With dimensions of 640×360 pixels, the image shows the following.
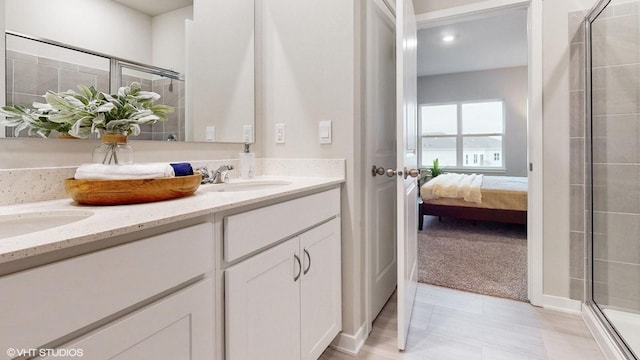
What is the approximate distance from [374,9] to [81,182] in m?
1.66

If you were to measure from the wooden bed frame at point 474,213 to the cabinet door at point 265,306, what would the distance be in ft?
10.4

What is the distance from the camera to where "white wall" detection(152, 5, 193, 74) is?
1359mm

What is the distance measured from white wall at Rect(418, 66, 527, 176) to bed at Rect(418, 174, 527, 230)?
8.63 ft

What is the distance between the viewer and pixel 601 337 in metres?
1.70

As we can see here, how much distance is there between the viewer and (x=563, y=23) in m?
2.03

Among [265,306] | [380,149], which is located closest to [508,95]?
[380,149]

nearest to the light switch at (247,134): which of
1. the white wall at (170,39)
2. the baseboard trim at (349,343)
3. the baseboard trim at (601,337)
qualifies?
the white wall at (170,39)

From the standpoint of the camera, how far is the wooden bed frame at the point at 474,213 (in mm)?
3730

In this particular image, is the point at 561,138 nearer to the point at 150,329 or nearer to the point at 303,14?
the point at 303,14

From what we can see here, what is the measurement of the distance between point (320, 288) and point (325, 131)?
0.77 meters

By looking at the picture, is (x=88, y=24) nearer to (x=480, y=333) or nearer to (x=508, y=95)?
(x=480, y=333)

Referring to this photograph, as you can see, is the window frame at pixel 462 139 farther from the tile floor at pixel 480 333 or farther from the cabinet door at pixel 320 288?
the cabinet door at pixel 320 288

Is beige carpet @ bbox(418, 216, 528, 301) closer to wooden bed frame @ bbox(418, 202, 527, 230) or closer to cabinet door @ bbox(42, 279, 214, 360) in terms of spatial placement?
wooden bed frame @ bbox(418, 202, 527, 230)

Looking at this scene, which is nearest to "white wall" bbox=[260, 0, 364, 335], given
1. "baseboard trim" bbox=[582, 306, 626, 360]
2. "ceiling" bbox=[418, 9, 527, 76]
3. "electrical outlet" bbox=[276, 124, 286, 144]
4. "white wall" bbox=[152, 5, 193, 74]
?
"electrical outlet" bbox=[276, 124, 286, 144]
